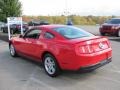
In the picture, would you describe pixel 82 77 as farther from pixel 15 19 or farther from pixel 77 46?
pixel 15 19

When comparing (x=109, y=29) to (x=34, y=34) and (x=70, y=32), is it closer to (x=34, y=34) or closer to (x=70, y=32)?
(x=34, y=34)

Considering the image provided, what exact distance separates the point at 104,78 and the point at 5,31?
20.5 meters

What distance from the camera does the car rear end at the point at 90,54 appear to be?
6.80 metres

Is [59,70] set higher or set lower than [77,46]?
lower

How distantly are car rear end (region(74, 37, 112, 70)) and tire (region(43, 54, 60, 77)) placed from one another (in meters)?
0.78

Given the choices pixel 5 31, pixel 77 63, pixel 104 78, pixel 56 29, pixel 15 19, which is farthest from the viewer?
pixel 5 31

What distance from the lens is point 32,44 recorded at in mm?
8578

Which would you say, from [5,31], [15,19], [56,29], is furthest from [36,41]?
[5,31]

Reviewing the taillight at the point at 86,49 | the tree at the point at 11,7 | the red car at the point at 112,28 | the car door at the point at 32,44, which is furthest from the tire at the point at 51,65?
the tree at the point at 11,7

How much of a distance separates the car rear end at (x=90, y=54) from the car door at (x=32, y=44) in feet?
5.56

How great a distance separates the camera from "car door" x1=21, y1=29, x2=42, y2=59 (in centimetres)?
830

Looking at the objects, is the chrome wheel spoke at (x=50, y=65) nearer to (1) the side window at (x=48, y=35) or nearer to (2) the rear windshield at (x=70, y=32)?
(1) the side window at (x=48, y=35)

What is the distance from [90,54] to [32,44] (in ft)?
7.84

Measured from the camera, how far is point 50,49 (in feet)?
24.8
